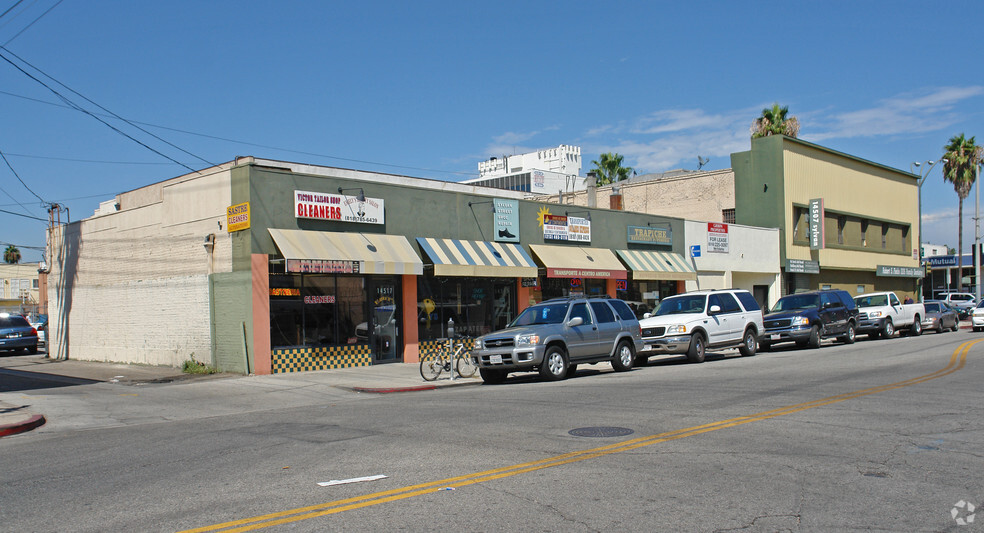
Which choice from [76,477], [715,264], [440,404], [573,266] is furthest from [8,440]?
[715,264]

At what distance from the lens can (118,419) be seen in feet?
42.4

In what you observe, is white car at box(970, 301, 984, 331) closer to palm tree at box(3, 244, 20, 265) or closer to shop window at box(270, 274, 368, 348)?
shop window at box(270, 274, 368, 348)

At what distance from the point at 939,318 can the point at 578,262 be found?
59.2 feet

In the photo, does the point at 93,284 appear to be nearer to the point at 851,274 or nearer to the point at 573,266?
the point at 573,266

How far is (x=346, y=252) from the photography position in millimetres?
20359

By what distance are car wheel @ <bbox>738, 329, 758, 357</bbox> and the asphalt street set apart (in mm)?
8372

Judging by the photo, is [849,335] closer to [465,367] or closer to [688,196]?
[688,196]

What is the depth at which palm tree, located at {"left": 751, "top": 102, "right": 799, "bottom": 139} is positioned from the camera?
1824 inches

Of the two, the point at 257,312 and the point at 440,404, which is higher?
the point at 257,312

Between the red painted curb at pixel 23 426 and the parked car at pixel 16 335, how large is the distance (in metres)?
24.8

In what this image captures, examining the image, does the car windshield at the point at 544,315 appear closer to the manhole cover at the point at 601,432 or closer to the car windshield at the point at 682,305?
the car windshield at the point at 682,305

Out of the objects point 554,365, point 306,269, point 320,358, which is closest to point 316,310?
point 320,358

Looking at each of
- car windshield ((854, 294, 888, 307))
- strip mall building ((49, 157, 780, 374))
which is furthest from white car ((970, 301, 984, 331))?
strip mall building ((49, 157, 780, 374))

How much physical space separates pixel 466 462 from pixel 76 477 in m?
3.88
